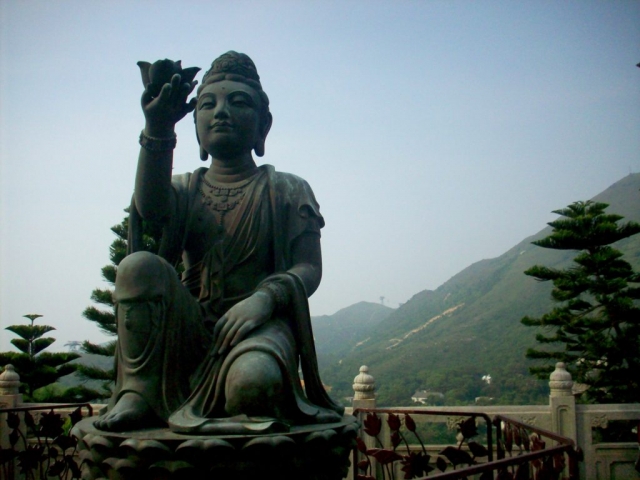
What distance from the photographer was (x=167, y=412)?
9.13 ft

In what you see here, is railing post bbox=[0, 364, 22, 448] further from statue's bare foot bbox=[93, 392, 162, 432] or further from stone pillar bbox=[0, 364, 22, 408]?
statue's bare foot bbox=[93, 392, 162, 432]

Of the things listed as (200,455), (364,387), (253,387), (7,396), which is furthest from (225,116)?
(7,396)

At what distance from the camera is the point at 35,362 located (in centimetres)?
1140

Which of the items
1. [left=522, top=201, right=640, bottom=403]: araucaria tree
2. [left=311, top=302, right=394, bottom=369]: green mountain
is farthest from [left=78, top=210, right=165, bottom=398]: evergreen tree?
[left=311, top=302, right=394, bottom=369]: green mountain

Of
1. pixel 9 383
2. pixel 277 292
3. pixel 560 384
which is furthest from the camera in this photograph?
pixel 9 383

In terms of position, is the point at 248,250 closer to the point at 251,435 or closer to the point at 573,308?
the point at 251,435

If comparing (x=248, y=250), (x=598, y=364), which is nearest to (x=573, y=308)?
(x=598, y=364)

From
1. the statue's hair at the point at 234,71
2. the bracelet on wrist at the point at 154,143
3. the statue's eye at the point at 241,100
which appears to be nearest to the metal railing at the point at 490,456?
the bracelet on wrist at the point at 154,143

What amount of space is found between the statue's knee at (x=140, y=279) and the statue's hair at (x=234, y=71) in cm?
119

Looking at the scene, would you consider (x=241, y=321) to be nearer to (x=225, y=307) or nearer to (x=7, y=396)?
(x=225, y=307)

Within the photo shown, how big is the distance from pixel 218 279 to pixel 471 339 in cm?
2317

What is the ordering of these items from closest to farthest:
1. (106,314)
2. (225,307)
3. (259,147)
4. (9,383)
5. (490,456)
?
(225,307) → (259,147) → (490,456) → (9,383) → (106,314)

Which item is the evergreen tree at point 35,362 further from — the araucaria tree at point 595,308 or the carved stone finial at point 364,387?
the araucaria tree at point 595,308

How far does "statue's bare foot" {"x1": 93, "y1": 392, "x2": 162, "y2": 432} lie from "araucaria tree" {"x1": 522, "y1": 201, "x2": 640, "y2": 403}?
9.60 meters
